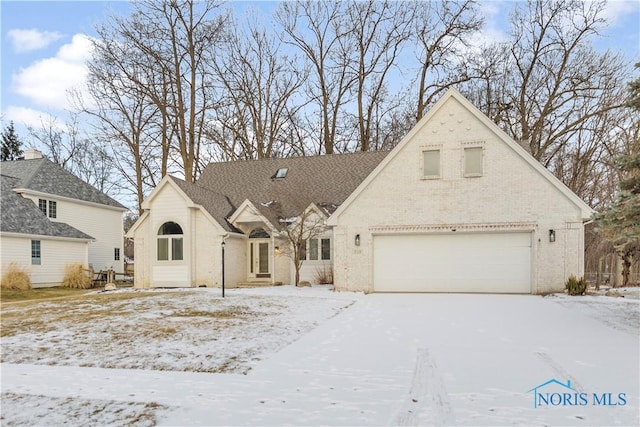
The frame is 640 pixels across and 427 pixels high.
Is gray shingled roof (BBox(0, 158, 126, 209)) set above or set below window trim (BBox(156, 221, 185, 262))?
above

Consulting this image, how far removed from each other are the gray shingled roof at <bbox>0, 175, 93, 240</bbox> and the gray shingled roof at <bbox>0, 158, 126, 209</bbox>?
80cm

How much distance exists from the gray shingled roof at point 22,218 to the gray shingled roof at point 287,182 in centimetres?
813

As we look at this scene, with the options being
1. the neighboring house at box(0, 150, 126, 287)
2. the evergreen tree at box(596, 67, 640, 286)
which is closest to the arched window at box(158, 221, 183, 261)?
the neighboring house at box(0, 150, 126, 287)

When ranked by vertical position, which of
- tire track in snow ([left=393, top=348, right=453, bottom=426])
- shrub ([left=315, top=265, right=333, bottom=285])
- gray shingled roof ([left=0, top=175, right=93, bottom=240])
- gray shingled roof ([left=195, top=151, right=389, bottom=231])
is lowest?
shrub ([left=315, top=265, right=333, bottom=285])

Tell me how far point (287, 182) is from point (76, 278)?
1216 centimetres

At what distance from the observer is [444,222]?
15.6 m

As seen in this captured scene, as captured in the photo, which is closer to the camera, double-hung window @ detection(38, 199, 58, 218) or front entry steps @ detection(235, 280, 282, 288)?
front entry steps @ detection(235, 280, 282, 288)

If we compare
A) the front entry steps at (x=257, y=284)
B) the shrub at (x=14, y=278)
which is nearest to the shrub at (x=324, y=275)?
the front entry steps at (x=257, y=284)

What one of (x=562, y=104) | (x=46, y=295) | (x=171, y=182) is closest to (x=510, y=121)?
(x=562, y=104)

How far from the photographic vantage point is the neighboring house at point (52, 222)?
69.9 ft

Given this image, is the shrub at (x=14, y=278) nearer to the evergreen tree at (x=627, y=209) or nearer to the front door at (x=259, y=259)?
the front door at (x=259, y=259)

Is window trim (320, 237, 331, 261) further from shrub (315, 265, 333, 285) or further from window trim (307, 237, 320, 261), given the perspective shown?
shrub (315, 265, 333, 285)

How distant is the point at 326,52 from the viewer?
30.1 meters

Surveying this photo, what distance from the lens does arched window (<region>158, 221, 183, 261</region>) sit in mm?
19141
